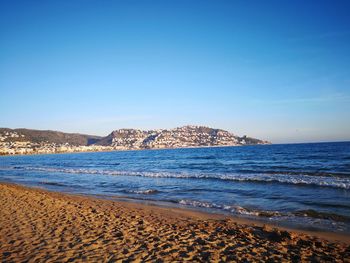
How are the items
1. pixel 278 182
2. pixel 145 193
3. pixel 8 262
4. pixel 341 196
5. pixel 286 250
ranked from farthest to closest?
pixel 278 182
pixel 145 193
pixel 341 196
pixel 286 250
pixel 8 262

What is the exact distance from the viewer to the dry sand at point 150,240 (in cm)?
671

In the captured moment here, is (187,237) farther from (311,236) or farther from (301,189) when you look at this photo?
(301,189)

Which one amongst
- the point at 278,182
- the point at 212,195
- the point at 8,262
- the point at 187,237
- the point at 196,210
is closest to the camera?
the point at 8,262

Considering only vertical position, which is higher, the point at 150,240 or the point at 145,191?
the point at 150,240

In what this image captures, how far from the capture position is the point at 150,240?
8.00 meters

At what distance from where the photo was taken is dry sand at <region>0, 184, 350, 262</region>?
6710mm

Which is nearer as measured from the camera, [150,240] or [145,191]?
[150,240]

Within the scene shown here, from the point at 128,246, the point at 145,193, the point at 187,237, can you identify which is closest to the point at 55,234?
the point at 128,246

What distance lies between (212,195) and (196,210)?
404cm

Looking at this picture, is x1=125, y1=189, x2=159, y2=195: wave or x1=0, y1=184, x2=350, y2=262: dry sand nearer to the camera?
x1=0, y1=184, x2=350, y2=262: dry sand

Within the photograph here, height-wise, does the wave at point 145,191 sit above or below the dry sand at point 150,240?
below

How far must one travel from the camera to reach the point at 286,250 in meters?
7.06

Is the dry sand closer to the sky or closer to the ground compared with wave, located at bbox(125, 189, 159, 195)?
closer to the sky

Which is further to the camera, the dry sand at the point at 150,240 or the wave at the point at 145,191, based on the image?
the wave at the point at 145,191
